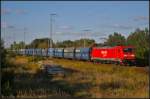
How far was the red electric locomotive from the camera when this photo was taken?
48.4m

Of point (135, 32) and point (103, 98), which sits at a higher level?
point (135, 32)

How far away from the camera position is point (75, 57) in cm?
7519

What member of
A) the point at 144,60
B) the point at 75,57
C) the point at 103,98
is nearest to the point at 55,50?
the point at 75,57

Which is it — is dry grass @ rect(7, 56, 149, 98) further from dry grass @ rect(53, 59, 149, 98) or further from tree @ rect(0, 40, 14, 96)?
tree @ rect(0, 40, 14, 96)

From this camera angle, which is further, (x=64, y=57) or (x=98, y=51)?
(x=64, y=57)

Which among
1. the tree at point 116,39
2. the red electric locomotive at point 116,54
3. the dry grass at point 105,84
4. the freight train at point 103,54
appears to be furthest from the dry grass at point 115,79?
the tree at point 116,39

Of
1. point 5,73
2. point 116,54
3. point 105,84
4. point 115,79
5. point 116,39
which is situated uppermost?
point 116,39

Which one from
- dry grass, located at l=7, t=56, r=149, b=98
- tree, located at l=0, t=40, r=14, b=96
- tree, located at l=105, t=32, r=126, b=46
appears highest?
tree, located at l=105, t=32, r=126, b=46

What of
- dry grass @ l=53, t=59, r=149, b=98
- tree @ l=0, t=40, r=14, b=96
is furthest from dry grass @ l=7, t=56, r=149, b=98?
tree @ l=0, t=40, r=14, b=96

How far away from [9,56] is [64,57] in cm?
5985

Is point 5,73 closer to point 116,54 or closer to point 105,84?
point 105,84

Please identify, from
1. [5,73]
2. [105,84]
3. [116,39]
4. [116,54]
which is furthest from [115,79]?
[116,39]

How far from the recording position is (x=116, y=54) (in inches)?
1972

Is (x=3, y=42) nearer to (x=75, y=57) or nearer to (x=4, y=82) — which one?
(x=4, y=82)
